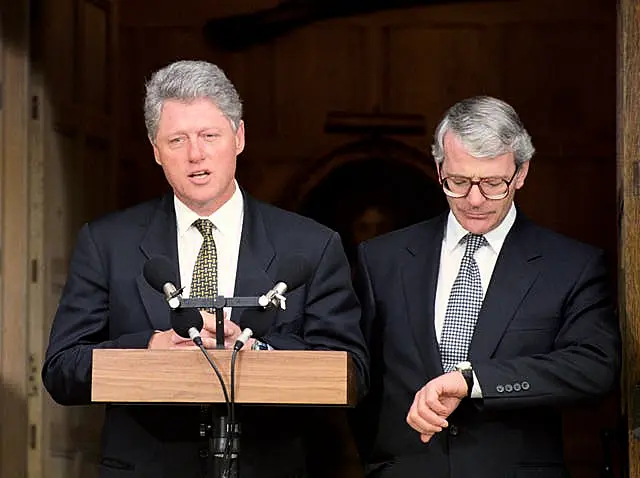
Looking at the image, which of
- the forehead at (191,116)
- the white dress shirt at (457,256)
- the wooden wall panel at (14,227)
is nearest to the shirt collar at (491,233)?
the white dress shirt at (457,256)

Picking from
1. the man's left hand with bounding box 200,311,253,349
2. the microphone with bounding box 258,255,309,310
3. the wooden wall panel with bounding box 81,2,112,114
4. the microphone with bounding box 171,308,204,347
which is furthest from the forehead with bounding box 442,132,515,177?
the wooden wall panel with bounding box 81,2,112,114

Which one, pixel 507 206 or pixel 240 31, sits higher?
pixel 240 31

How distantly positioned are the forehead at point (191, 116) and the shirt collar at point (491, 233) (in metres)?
0.69

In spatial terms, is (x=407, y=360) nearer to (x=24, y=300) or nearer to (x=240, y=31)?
(x=24, y=300)

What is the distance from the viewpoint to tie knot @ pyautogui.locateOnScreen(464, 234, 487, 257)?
3.74 meters

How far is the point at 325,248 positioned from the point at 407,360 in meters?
0.37

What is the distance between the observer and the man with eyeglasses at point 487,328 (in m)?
3.48

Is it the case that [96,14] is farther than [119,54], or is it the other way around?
[119,54]

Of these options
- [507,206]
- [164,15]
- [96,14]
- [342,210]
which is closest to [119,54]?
[164,15]

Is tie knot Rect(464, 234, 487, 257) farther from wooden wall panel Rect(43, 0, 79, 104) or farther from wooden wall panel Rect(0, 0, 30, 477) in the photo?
wooden wall panel Rect(43, 0, 79, 104)

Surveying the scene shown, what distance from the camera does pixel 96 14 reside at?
7.23 m

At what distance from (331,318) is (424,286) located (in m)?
0.38

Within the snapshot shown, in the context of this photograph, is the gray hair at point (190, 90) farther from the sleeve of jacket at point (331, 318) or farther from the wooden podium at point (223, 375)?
the wooden podium at point (223, 375)

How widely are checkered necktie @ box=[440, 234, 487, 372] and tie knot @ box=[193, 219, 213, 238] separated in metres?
0.64
